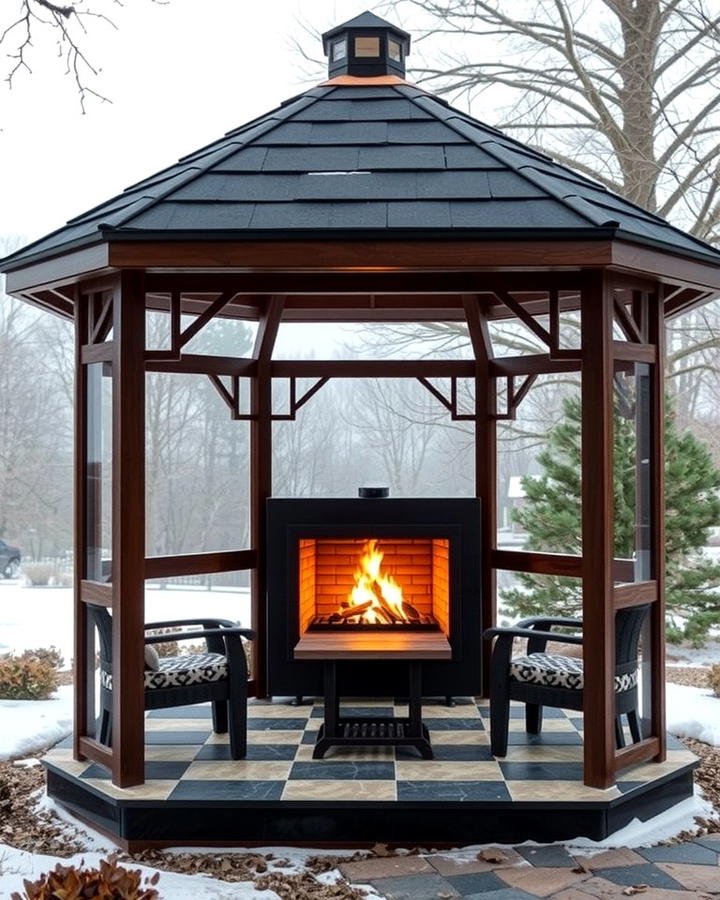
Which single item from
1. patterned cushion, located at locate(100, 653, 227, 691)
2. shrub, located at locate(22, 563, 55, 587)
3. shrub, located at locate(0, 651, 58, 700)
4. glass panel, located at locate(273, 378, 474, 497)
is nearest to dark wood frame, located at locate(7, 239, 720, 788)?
patterned cushion, located at locate(100, 653, 227, 691)

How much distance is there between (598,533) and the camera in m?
4.69

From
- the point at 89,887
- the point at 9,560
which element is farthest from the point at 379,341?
the point at 89,887

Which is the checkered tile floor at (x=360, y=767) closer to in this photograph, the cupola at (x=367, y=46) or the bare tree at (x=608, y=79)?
the cupola at (x=367, y=46)

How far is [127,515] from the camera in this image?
4.67m

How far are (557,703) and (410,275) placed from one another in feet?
7.51

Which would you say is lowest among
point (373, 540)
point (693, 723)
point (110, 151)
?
point (693, 723)

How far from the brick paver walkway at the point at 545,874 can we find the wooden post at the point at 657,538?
2.50ft

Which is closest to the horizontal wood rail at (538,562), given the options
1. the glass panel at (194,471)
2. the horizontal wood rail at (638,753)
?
the horizontal wood rail at (638,753)

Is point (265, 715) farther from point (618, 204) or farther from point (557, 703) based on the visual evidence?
point (618, 204)

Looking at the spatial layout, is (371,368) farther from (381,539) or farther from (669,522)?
(669,522)

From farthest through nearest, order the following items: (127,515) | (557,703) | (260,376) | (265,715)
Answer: (260,376) → (265,715) → (557,703) → (127,515)

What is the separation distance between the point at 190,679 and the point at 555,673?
6.11 ft

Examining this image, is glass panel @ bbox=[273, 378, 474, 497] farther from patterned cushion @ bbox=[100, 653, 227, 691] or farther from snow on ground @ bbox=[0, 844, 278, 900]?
snow on ground @ bbox=[0, 844, 278, 900]

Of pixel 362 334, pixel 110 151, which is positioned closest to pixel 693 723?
pixel 362 334
